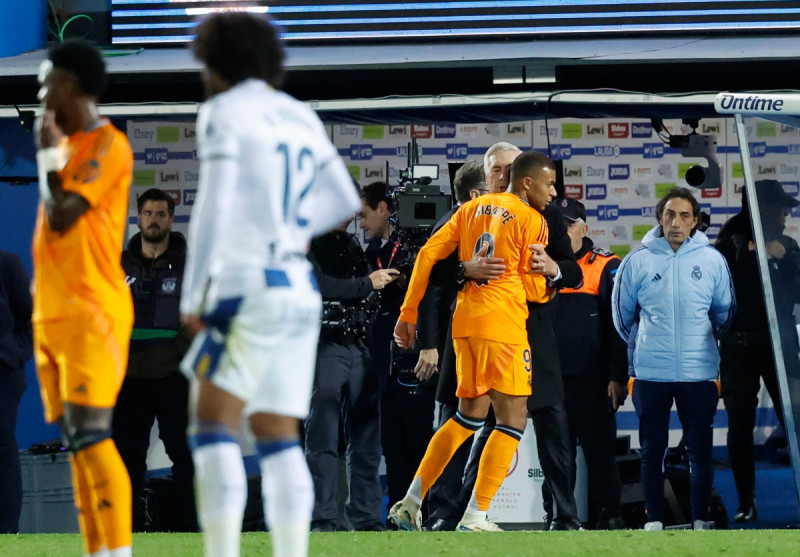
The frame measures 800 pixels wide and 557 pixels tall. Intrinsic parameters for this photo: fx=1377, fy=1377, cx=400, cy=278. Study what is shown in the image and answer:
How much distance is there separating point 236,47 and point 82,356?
41.1 inches

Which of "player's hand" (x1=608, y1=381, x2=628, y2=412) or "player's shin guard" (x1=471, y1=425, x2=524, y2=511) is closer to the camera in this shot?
"player's shin guard" (x1=471, y1=425, x2=524, y2=511)

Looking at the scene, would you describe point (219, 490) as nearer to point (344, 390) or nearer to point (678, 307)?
point (344, 390)

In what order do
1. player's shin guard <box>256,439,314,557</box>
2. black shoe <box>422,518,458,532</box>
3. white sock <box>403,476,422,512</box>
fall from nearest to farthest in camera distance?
1. player's shin guard <box>256,439,314,557</box>
2. white sock <box>403,476,422,512</box>
3. black shoe <box>422,518,458,532</box>

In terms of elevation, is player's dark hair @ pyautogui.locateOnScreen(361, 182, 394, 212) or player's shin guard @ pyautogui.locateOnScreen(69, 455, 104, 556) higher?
player's dark hair @ pyautogui.locateOnScreen(361, 182, 394, 212)

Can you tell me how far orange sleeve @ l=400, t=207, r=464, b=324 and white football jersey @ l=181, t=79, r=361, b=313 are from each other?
3071 mm

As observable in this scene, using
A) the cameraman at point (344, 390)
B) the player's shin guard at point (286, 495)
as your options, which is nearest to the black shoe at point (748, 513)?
the cameraman at point (344, 390)

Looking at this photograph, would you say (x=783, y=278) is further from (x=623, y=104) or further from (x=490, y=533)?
(x=490, y=533)

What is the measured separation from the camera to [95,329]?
4066 millimetres

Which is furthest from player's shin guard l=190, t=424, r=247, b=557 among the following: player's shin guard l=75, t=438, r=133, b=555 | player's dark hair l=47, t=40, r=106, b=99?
player's dark hair l=47, t=40, r=106, b=99

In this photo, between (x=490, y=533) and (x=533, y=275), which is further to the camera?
(x=533, y=275)

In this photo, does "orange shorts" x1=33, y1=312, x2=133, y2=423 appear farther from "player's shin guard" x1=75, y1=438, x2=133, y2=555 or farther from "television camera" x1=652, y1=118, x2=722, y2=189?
"television camera" x1=652, y1=118, x2=722, y2=189

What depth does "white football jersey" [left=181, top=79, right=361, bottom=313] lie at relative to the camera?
11.4ft

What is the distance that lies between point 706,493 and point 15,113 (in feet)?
15.2

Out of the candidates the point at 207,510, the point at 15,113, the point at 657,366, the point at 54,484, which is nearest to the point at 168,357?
the point at 54,484
